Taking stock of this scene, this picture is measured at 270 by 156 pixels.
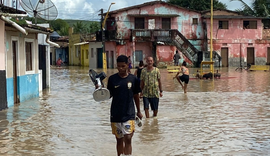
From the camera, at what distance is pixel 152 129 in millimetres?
9297

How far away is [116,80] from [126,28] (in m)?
40.5

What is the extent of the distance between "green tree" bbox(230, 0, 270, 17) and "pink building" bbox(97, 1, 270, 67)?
8.84ft

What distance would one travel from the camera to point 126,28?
46312 millimetres

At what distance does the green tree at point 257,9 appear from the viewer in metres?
51.1

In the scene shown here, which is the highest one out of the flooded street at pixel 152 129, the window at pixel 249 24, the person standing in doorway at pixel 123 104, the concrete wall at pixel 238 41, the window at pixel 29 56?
the window at pixel 249 24

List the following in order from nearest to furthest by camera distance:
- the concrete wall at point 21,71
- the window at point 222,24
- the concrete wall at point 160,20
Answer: the concrete wall at point 21,71, the concrete wall at point 160,20, the window at point 222,24

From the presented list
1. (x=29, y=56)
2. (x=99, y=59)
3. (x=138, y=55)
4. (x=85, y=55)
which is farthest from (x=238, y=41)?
(x=29, y=56)

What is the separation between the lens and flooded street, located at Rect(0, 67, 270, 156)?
24.3ft

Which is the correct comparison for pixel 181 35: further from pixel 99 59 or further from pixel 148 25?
pixel 99 59

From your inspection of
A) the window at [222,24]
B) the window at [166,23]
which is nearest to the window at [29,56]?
the window at [166,23]

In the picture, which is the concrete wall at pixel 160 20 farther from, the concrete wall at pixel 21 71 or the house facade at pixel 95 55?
the concrete wall at pixel 21 71

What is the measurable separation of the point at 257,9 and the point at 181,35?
40.7 feet

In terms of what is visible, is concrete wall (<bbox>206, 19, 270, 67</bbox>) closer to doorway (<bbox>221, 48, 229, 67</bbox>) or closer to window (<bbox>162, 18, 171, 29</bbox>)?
doorway (<bbox>221, 48, 229, 67</bbox>)

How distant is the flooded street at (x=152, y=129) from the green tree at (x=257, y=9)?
38.7 meters
